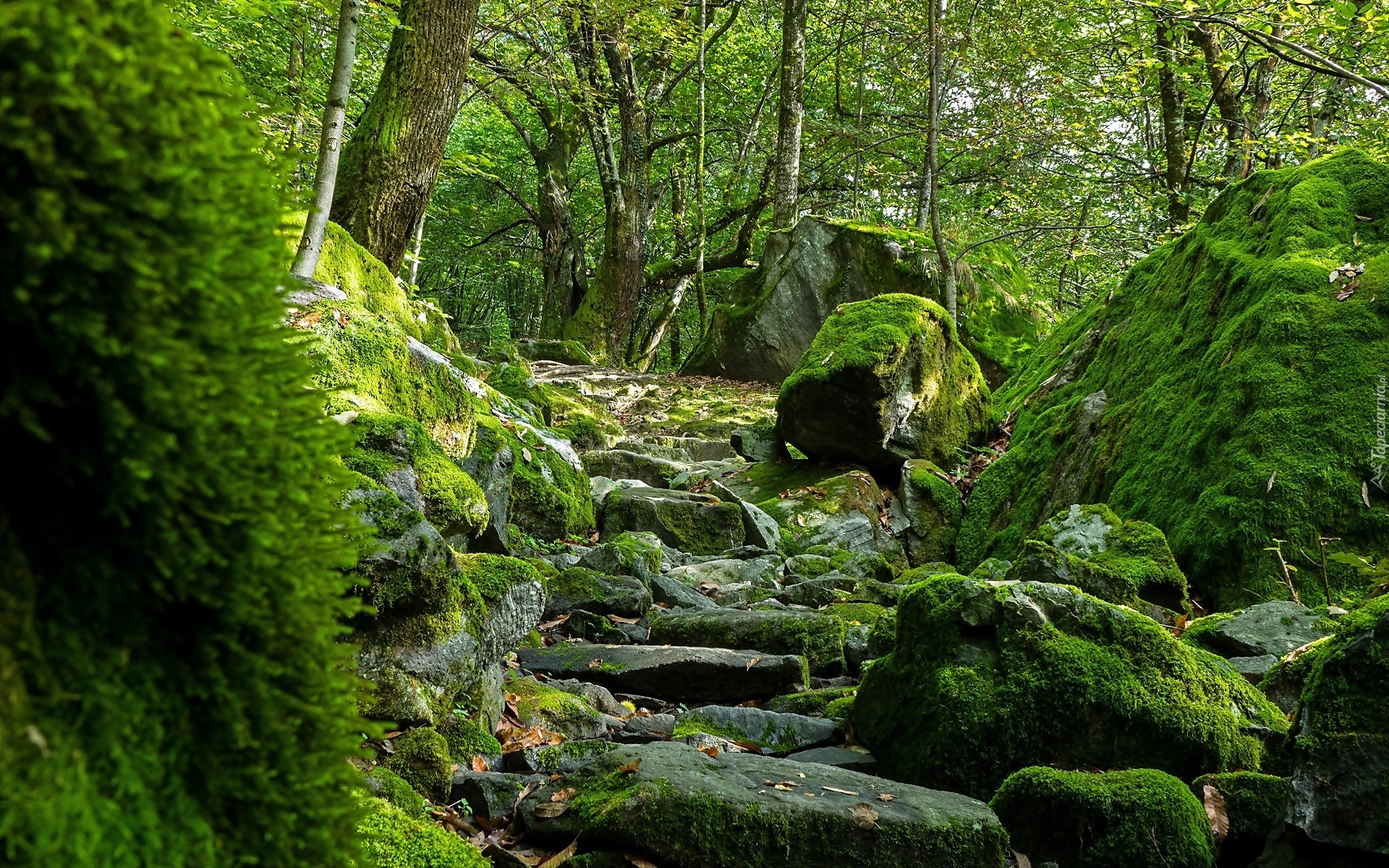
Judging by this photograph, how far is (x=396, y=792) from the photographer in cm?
254

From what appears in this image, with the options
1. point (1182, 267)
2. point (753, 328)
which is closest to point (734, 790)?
point (1182, 267)

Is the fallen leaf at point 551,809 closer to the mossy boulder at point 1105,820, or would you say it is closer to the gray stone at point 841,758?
the gray stone at point 841,758

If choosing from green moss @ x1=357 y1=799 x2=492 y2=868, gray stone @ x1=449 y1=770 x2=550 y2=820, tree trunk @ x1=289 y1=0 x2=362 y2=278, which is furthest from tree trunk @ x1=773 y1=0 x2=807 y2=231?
green moss @ x1=357 y1=799 x2=492 y2=868

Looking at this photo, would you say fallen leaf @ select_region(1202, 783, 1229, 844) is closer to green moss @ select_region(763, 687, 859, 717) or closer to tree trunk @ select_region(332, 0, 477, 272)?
green moss @ select_region(763, 687, 859, 717)

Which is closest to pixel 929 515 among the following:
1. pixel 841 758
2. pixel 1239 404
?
pixel 1239 404

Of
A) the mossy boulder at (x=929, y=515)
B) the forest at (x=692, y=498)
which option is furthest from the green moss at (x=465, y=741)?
the mossy boulder at (x=929, y=515)

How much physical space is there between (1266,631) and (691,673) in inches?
117

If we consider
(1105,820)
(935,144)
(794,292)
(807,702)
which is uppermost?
(935,144)

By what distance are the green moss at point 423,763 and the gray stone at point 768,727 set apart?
55.5 inches

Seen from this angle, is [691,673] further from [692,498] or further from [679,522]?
[692,498]

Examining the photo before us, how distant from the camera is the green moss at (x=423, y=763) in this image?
2857 mm

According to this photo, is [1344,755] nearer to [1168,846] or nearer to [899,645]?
[1168,846]

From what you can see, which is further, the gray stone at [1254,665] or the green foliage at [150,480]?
the gray stone at [1254,665]

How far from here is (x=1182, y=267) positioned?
8.44 metres
